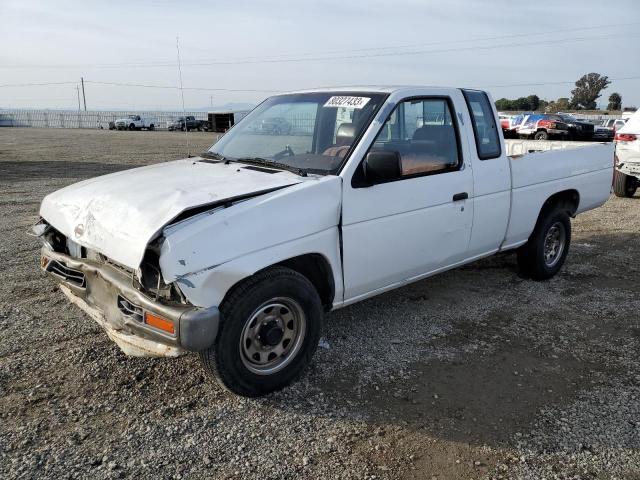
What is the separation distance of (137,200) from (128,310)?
2.15 ft

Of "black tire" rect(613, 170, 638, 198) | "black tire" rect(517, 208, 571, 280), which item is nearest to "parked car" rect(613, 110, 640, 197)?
"black tire" rect(613, 170, 638, 198)

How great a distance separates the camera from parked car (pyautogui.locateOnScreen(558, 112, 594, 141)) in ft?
90.0

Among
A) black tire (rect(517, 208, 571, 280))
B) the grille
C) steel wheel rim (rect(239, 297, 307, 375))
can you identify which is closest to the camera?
steel wheel rim (rect(239, 297, 307, 375))

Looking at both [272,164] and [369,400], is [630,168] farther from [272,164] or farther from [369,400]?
[369,400]

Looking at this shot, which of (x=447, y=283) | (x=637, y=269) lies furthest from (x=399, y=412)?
(x=637, y=269)

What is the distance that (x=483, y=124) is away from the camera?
4.82 meters

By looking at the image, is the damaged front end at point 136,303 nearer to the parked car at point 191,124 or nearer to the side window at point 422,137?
the side window at point 422,137

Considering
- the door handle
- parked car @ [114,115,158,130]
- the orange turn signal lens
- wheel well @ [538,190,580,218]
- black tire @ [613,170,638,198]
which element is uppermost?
parked car @ [114,115,158,130]

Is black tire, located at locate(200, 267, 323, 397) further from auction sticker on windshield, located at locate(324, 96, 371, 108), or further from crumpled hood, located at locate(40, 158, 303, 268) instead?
auction sticker on windshield, located at locate(324, 96, 371, 108)

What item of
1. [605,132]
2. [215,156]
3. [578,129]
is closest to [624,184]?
[215,156]

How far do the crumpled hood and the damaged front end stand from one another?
5.5 inches

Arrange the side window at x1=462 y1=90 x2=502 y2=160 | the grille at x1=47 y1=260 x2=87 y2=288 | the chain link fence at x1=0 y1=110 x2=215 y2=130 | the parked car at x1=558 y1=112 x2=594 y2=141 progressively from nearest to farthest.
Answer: the grille at x1=47 y1=260 x2=87 y2=288
the side window at x1=462 y1=90 x2=502 y2=160
the parked car at x1=558 y1=112 x2=594 y2=141
the chain link fence at x1=0 y1=110 x2=215 y2=130

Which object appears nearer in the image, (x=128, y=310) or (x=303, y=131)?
(x=128, y=310)

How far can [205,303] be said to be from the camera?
2926 mm
